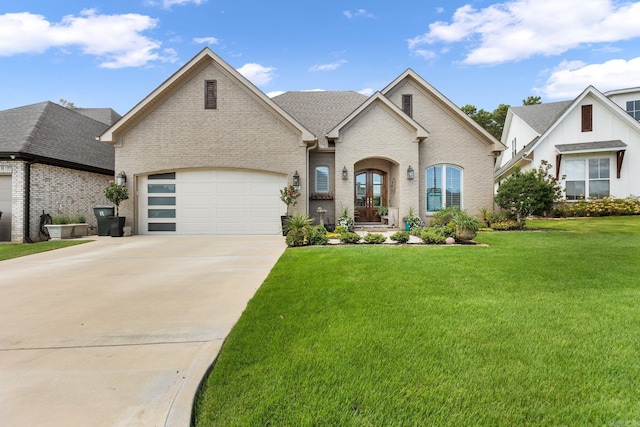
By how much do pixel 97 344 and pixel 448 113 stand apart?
579 inches

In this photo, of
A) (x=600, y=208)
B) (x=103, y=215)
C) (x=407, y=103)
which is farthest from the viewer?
(x=600, y=208)

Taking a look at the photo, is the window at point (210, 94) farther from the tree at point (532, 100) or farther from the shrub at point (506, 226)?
the tree at point (532, 100)

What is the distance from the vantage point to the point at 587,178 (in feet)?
53.5

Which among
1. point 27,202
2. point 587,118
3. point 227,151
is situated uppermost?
point 587,118

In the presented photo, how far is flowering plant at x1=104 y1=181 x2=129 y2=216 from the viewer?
11.8 meters

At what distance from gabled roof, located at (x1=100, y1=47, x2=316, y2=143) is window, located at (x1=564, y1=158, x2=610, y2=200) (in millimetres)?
14030

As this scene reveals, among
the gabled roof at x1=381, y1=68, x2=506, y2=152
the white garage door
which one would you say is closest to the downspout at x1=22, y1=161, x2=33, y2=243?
the white garage door

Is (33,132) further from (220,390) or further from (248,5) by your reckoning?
(220,390)

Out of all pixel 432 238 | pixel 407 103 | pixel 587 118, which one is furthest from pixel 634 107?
pixel 432 238

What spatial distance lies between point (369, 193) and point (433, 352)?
13.0m

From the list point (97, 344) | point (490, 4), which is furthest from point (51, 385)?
point (490, 4)

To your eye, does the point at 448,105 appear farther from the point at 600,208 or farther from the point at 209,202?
the point at 209,202

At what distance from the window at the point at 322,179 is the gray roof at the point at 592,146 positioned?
40.5 ft

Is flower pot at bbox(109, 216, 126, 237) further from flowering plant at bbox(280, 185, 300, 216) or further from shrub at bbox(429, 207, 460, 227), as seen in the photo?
shrub at bbox(429, 207, 460, 227)
